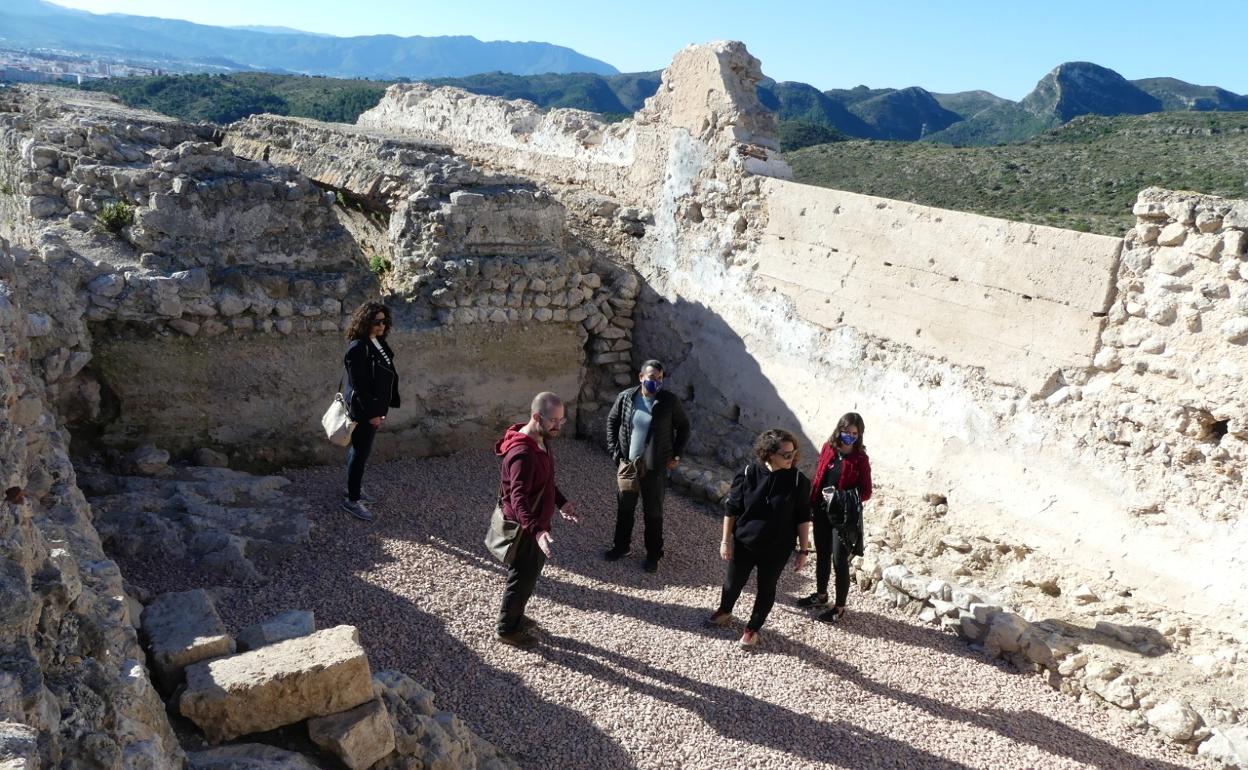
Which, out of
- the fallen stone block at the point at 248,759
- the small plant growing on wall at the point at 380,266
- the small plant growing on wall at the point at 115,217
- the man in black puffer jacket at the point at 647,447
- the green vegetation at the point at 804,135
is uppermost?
the green vegetation at the point at 804,135

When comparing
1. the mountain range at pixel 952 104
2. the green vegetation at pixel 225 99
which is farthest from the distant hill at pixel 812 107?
the green vegetation at pixel 225 99

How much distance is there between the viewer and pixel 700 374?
9.22 m

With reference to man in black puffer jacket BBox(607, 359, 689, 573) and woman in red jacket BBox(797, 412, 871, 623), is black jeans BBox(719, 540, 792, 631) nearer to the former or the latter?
woman in red jacket BBox(797, 412, 871, 623)

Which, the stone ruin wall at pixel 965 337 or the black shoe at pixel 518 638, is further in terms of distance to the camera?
the stone ruin wall at pixel 965 337

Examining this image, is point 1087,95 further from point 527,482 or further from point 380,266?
point 527,482

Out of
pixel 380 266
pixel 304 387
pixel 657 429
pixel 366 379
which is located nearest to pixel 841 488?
pixel 657 429

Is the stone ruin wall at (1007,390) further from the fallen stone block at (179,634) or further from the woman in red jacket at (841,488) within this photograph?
the fallen stone block at (179,634)

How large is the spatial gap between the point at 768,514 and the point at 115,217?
222 inches

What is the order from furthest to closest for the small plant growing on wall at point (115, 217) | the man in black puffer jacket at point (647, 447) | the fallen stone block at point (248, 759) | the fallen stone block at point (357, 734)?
the small plant growing on wall at point (115, 217), the man in black puffer jacket at point (647, 447), the fallen stone block at point (357, 734), the fallen stone block at point (248, 759)

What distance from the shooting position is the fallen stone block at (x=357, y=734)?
150 inches

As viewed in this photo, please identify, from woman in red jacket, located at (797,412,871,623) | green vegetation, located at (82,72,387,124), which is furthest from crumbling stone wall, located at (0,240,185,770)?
green vegetation, located at (82,72,387,124)

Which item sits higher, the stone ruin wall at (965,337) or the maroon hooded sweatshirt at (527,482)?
the stone ruin wall at (965,337)

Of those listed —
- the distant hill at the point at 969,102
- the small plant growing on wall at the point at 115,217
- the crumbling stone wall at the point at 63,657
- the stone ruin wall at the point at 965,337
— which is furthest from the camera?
the distant hill at the point at 969,102

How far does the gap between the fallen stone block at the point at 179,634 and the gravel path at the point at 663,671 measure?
0.98 m
